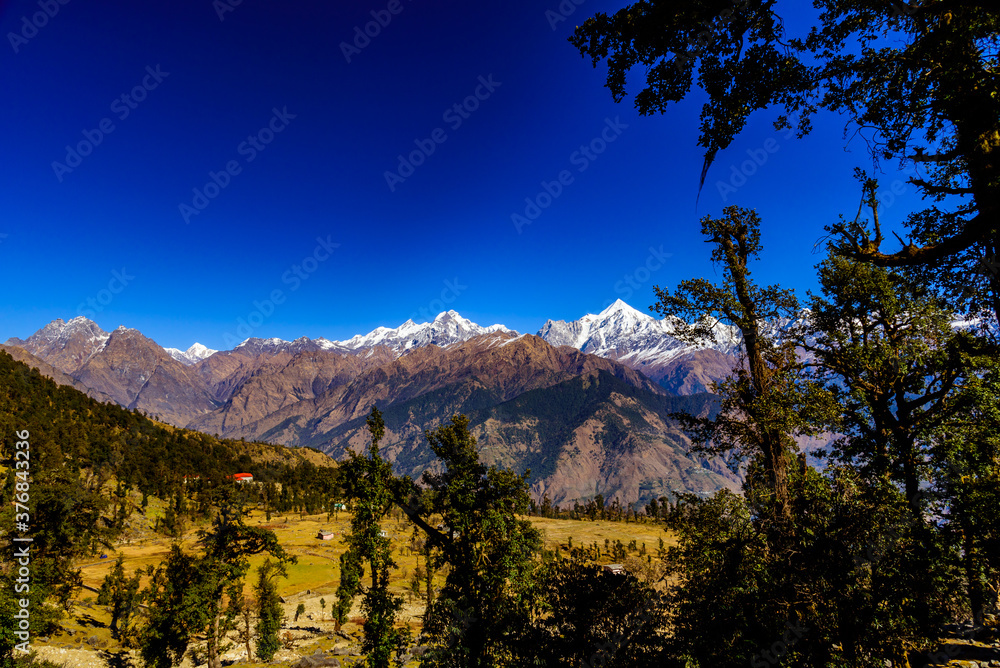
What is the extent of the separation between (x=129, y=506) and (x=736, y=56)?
→ 555 ft

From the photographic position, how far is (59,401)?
6196 inches

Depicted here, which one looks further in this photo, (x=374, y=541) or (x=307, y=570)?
(x=307, y=570)

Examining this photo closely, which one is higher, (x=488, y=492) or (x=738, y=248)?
(x=738, y=248)

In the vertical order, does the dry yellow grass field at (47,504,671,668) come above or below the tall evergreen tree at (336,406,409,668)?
below

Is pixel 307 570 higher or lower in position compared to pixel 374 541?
lower

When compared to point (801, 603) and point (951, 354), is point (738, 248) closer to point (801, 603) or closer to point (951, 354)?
point (951, 354)

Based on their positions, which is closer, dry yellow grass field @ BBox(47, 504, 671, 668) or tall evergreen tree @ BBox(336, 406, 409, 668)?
tall evergreen tree @ BBox(336, 406, 409, 668)

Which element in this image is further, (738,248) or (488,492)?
(488,492)

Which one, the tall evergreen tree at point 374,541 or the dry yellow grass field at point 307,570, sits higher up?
the tall evergreen tree at point 374,541

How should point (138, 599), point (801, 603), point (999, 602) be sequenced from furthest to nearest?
1. point (138, 599)
2. point (999, 602)
3. point (801, 603)

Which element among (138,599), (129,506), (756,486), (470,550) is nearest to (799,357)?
(756,486)

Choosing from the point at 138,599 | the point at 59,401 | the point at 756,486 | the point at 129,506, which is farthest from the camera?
the point at 59,401

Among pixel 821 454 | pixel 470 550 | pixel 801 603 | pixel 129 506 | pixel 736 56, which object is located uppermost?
pixel 736 56

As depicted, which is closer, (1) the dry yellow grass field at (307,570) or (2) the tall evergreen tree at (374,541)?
(2) the tall evergreen tree at (374,541)
